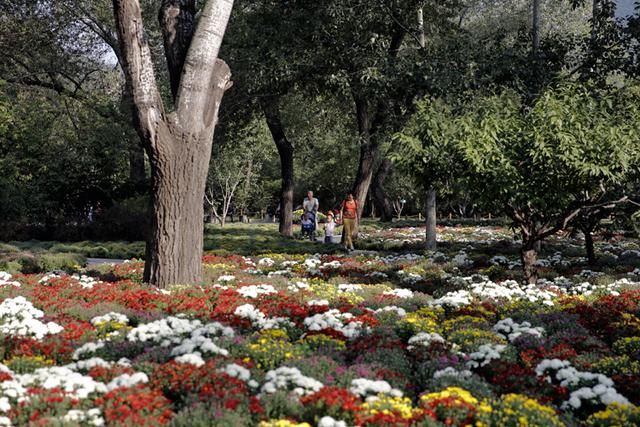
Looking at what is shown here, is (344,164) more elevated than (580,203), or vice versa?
(344,164)

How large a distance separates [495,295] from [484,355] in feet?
13.4

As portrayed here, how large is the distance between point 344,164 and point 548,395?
47.5m

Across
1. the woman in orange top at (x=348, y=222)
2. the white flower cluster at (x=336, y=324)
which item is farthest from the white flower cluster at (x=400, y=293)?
the woman in orange top at (x=348, y=222)

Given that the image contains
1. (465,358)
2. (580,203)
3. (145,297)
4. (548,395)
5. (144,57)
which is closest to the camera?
(548,395)

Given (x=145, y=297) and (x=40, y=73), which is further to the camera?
(x=40, y=73)

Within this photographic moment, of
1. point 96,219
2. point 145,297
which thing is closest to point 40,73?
point 96,219

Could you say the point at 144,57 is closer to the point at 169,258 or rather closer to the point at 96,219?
the point at 169,258

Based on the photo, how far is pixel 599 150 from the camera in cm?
1098

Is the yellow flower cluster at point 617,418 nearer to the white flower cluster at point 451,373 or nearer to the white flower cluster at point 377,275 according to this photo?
the white flower cluster at point 451,373

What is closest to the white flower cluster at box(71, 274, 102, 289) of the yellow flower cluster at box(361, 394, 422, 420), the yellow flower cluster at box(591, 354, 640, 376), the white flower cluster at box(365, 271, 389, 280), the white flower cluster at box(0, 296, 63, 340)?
the white flower cluster at box(0, 296, 63, 340)

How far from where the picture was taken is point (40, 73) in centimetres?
2975

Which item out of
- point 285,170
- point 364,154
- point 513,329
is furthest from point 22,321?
point 285,170

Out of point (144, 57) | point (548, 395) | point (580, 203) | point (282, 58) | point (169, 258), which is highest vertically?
point (282, 58)

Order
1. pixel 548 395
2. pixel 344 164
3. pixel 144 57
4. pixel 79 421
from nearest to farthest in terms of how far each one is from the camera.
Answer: pixel 79 421, pixel 548 395, pixel 144 57, pixel 344 164
